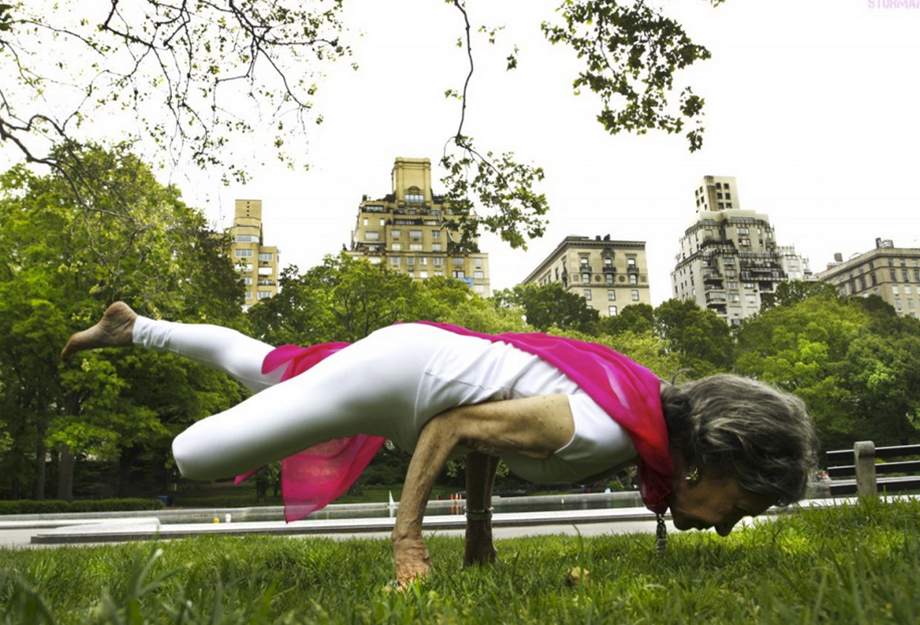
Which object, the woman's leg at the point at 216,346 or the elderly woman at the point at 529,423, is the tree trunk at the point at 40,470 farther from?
the elderly woman at the point at 529,423

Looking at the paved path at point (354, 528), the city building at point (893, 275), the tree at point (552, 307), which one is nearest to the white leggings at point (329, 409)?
the paved path at point (354, 528)

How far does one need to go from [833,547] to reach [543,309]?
63.6m

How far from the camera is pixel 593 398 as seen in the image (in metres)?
2.61

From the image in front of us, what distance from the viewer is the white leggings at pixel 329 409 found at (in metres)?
2.62

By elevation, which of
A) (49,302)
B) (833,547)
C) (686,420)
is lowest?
(833,547)

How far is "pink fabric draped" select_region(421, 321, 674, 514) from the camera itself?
102 inches

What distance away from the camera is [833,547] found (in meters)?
2.82

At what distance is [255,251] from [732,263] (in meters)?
73.1

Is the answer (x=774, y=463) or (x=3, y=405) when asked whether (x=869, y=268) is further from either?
(x=774, y=463)

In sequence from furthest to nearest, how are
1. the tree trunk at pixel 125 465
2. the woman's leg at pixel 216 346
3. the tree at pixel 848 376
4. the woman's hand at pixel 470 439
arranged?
the tree at pixel 848 376 → the tree trunk at pixel 125 465 → the woman's leg at pixel 216 346 → the woman's hand at pixel 470 439

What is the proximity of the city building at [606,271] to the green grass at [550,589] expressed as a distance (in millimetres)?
104668

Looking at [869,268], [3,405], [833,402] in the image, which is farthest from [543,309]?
[869,268]

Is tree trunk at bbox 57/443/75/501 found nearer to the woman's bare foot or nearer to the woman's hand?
the woman's bare foot

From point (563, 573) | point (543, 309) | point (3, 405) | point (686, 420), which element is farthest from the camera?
point (543, 309)
